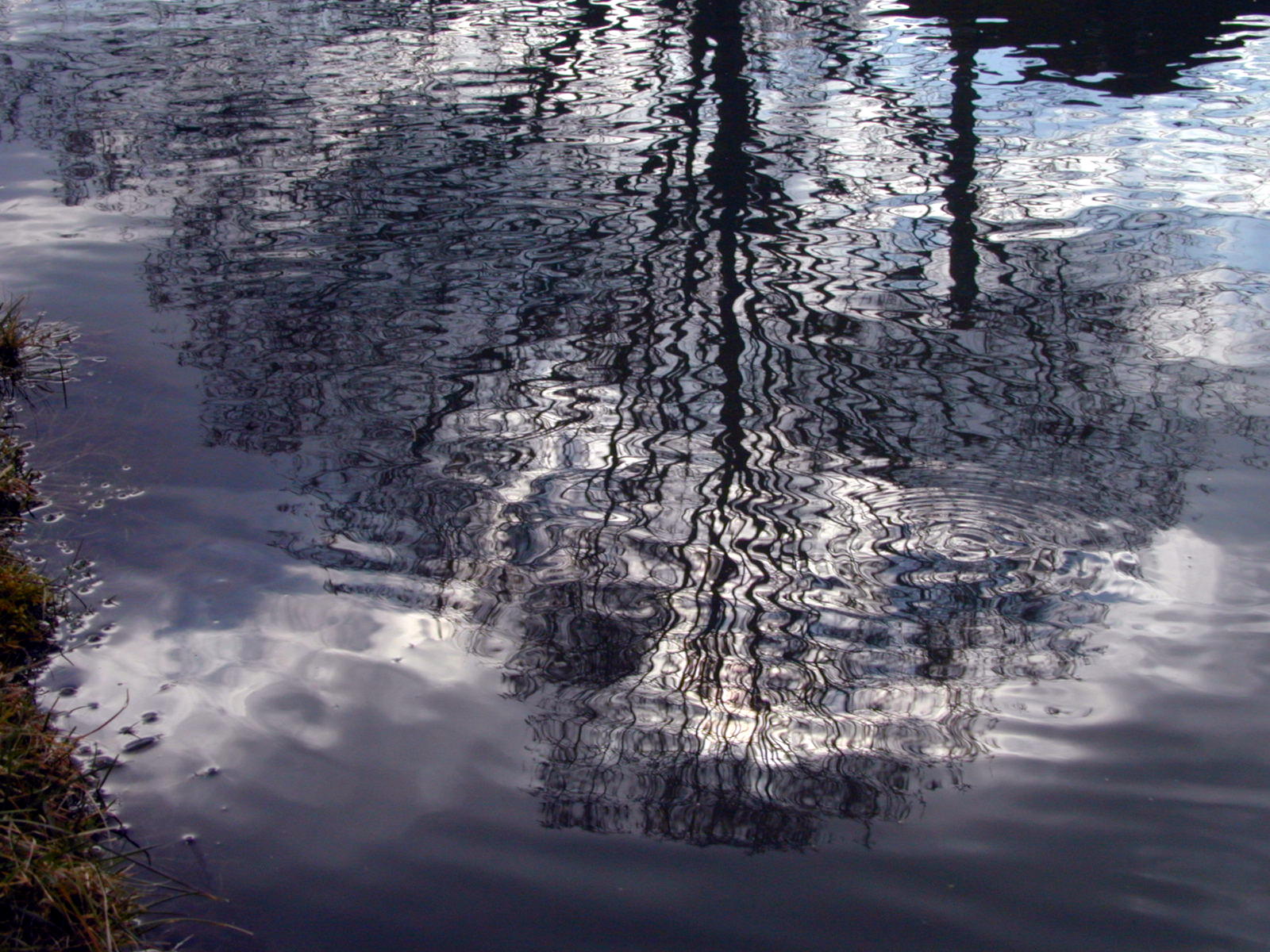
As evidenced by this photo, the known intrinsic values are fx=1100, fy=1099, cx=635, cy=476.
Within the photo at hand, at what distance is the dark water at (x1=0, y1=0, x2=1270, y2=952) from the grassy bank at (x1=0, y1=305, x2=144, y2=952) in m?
0.16

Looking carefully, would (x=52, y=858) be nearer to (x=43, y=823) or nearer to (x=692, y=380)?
(x=43, y=823)

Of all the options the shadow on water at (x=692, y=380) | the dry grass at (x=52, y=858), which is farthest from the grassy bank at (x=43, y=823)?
the shadow on water at (x=692, y=380)

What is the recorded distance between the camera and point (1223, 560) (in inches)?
179

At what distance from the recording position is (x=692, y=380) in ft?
19.7

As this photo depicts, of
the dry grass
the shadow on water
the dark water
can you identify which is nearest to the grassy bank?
the dry grass

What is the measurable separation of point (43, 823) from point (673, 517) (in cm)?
266

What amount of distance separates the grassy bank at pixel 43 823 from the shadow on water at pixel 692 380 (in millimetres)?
1112

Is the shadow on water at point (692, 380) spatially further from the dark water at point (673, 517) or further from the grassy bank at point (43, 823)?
the grassy bank at point (43, 823)

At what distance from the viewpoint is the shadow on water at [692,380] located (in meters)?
3.92

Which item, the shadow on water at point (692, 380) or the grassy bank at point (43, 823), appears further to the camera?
the shadow on water at point (692, 380)

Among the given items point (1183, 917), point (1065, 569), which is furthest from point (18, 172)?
point (1183, 917)

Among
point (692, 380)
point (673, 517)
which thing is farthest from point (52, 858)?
point (692, 380)

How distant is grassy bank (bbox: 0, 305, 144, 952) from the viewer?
2.81 metres

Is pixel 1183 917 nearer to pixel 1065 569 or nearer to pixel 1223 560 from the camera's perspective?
pixel 1065 569
